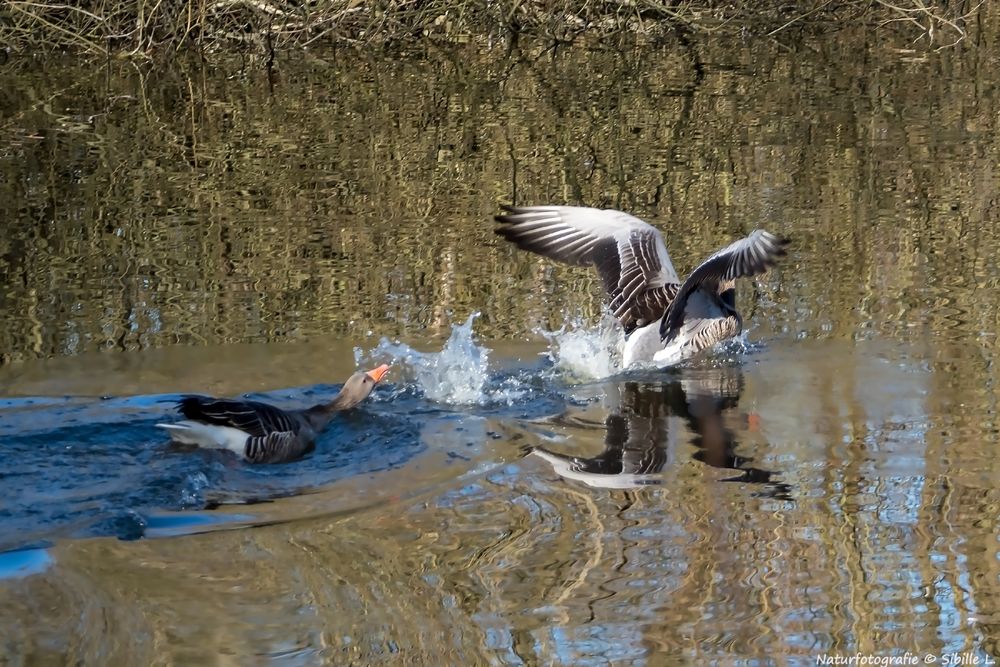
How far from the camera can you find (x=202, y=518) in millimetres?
6789

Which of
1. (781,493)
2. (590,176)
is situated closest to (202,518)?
(781,493)

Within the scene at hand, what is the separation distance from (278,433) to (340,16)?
1522 centimetres

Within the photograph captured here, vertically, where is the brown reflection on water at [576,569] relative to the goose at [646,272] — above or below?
below

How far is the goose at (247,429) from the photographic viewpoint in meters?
7.47

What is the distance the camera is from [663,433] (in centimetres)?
822

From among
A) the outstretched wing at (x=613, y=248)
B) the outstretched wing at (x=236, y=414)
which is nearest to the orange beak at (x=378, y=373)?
the outstretched wing at (x=236, y=414)

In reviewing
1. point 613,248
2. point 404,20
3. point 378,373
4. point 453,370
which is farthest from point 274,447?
point 404,20

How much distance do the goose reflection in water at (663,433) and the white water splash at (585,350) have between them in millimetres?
198

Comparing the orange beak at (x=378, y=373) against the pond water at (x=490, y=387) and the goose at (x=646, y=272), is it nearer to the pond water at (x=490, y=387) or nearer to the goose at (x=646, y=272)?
the pond water at (x=490, y=387)

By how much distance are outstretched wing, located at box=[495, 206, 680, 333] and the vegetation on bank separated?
443 inches

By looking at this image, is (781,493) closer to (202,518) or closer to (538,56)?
(202,518)

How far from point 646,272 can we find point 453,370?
203 centimetres

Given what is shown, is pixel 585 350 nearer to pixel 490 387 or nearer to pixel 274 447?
pixel 490 387

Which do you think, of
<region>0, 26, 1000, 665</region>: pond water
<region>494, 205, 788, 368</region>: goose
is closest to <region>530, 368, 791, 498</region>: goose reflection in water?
<region>0, 26, 1000, 665</region>: pond water
